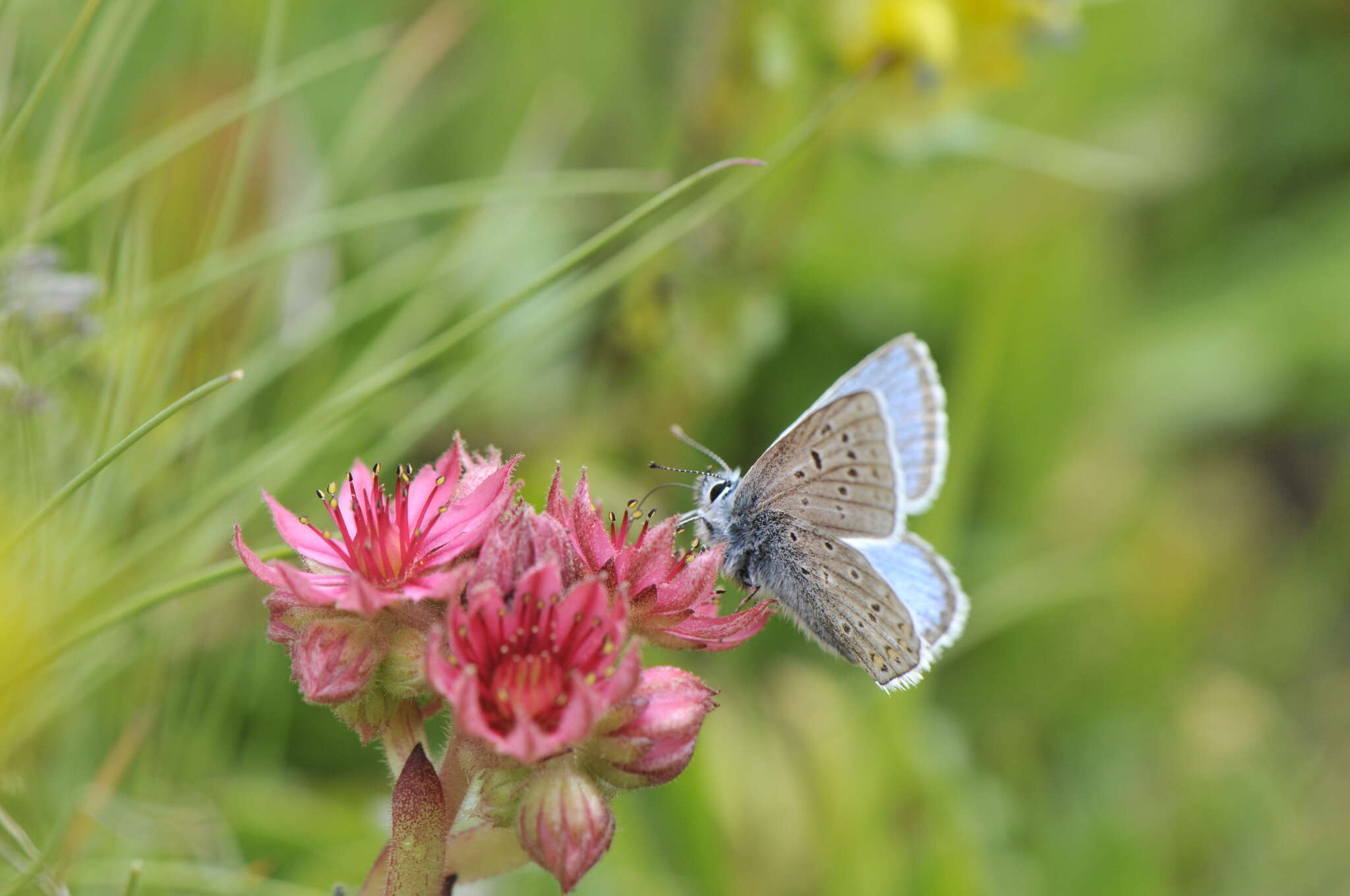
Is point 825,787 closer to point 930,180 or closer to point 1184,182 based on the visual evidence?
point 930,180

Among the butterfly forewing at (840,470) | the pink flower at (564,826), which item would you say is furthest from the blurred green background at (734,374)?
the pink flower at (564,826)

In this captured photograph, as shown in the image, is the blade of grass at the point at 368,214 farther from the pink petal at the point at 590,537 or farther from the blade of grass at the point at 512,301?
the pink petal at the point at 590,537

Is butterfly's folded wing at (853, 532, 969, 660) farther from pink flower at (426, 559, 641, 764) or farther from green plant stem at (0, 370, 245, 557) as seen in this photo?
green plant stem at (0, 370, 245, 557)

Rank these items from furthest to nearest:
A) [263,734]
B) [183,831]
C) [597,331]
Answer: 1. [597,331]
2. [263,734]
3. [183,831]

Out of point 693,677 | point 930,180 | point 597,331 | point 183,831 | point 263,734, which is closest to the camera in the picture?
point 693,677

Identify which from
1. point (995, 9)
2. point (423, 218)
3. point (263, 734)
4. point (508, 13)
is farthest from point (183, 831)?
point (508, 13)

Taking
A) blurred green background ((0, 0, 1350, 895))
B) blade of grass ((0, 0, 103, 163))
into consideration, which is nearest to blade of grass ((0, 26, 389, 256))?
blurred green background ((0, 0, 1350, 895))
